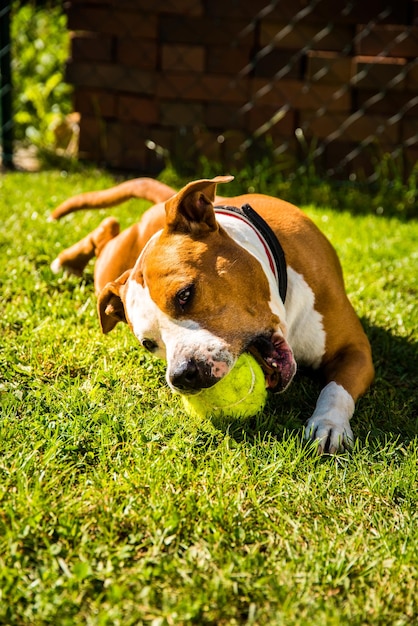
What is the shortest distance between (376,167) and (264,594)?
451 centimetres

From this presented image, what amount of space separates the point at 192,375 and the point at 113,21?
4213 mm

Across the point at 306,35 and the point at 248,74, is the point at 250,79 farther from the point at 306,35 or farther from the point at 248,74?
the point at 306,35

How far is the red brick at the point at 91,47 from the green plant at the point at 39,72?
3.16 feet

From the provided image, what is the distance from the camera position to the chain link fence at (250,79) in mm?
5891

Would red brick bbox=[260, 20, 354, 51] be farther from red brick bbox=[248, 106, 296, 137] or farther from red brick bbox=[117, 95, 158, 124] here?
red brick bbox=[117, 95, 158, 124]

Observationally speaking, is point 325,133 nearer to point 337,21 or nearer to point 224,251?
point 337,21

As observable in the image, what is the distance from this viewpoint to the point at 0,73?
21.0 ft

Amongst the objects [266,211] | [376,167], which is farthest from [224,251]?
[376,167]

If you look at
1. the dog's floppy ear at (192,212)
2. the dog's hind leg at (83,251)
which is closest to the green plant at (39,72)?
the dog's hind leg at (83,251)

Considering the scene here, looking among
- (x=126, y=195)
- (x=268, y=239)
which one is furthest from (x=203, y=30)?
(x=268, y=239)

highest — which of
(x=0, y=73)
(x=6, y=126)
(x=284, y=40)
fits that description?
(x=284, y=40)

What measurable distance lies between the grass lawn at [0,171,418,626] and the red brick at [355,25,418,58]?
2929 millimetres

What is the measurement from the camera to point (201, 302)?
9.31ft

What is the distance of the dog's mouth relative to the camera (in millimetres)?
2994
